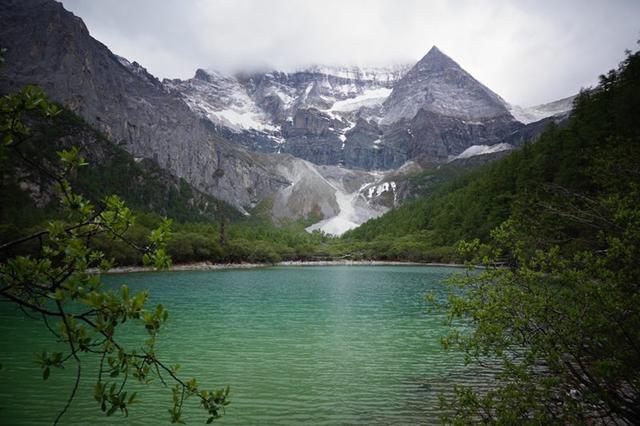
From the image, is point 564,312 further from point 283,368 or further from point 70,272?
point 283,368

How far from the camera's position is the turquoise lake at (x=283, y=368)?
1478cm

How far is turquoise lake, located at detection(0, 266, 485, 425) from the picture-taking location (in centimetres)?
1478

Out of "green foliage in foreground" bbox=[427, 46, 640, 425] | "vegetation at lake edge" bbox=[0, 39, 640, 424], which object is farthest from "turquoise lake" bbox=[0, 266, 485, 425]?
"green foliage in foreground" bbox=[427, 46, 640, 425]

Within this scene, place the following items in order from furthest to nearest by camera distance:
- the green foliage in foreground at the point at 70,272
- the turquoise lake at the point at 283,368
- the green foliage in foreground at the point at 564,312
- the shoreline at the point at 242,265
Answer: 1. the shoreline at the point at 242,265
2. the turquoise lake at the point at 283,368
3. the green foliage in foreground at the point at 564,312
4. the green foliage in foreground at the point at 70,272

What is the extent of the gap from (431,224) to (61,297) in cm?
18541

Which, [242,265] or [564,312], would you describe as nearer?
[564,312]

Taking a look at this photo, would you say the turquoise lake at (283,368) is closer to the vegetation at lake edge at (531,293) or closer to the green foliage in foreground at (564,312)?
the vegetation at lake edge at (531,293)

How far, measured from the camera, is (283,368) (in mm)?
20859

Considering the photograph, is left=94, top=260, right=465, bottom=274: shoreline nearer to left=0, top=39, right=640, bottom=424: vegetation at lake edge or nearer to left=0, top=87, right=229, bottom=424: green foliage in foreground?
left=0, top=39, right=640, bottom=424: vegetation at lake edge

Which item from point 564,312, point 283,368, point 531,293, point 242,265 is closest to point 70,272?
point 531,293

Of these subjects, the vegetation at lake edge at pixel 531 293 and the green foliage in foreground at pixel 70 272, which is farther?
the vegetation at lake edge at pixel 531 293

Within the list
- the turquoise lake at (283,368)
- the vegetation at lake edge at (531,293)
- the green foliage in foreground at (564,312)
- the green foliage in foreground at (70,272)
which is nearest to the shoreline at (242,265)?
the turquoise lake at (283,368)

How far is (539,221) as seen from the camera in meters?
12.6

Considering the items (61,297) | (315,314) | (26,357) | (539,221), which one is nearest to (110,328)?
(61,297)
